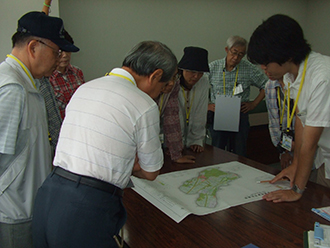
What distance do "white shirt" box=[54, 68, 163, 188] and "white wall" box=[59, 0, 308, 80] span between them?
2549mm

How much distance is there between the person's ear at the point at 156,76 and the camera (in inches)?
44.7

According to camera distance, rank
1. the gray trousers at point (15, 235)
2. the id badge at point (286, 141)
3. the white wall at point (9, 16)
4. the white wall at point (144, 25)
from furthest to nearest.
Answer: the white wall at point (144, 25) < the white wall at point (9, 16) < the id badge at point (286, 141) < the gray trousers at point (15, 235)

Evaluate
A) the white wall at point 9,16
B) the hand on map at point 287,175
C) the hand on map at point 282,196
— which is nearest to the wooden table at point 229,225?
→ the hand on map at point 282,196

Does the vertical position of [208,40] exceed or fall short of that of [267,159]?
it exceeds it

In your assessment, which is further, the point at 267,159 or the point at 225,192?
the point at 267,159

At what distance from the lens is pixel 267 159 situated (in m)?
4.47

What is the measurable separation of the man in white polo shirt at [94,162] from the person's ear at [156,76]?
0.11 m

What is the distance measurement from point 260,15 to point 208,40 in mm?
1412

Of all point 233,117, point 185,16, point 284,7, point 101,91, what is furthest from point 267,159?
point 101,91

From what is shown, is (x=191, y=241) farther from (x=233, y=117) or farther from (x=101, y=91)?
(x=233, y=117)

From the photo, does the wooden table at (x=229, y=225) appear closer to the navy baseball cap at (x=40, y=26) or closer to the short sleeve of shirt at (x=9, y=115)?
the short sleeve of shirt at (x=9, y=115)

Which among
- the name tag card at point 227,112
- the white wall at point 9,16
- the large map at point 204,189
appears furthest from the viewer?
the name tag card at point 227,112

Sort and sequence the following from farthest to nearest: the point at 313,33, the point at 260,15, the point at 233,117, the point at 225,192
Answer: the point at 313,33 → the point at 260,15 → the point at 233,117 → the point at 225,192

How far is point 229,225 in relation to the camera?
122 centimetres
